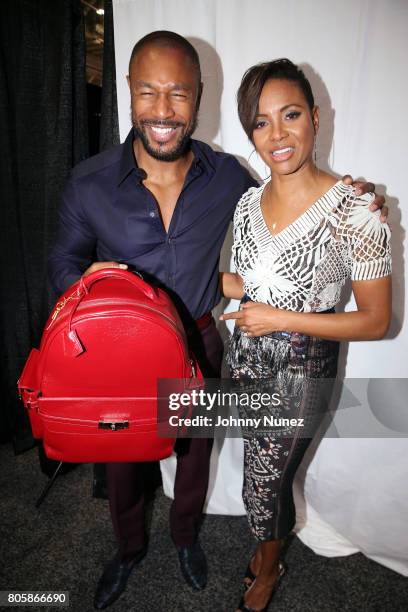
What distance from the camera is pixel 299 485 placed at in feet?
6.75

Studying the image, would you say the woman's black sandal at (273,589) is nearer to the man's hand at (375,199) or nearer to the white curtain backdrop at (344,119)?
the white curtain backdrop at (344,119)

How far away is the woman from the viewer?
1.11 metres

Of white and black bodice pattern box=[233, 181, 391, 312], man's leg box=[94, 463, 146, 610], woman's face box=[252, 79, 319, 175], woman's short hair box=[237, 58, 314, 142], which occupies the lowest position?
man's leg box=[94, 463, 146, 610]

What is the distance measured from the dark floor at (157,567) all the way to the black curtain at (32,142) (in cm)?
72

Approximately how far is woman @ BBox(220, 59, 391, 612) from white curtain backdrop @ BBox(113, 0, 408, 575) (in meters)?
0.51

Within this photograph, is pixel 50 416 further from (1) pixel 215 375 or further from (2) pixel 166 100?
(2) pixel 166 100

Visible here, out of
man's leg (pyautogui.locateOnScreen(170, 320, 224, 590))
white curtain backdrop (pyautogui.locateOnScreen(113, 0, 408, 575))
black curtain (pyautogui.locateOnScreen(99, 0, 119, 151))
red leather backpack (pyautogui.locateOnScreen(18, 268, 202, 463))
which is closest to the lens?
red leather backpack (pyautogui.locateOnScreen(18, 268, 202, 463))

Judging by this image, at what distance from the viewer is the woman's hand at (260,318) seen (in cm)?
117

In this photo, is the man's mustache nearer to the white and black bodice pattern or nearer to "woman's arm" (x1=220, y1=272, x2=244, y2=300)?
the white and black bodice pattern

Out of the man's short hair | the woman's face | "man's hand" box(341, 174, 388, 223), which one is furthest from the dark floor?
the man's short hair

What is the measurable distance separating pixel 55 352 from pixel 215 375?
800 mm

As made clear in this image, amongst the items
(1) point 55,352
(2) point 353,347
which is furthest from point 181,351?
(2) point 353,347
